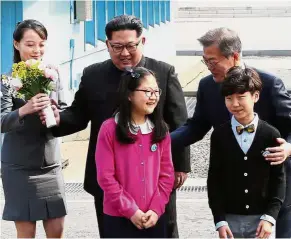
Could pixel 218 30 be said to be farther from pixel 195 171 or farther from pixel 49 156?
pixel 195 171

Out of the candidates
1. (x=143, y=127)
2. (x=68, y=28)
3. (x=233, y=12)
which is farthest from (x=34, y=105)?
(x=233, y=12)

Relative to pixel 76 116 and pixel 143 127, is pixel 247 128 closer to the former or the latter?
pixel 143 127

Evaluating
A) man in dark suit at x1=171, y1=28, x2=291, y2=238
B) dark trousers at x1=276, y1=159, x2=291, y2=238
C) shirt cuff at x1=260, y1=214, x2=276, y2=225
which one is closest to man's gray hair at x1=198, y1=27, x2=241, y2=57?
man in dark suit at x1=171, y1=28, x2=291, y2=238

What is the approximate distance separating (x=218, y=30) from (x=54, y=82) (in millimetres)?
1143

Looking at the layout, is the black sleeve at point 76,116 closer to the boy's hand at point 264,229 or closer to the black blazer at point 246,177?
the black blazer at point 246,177

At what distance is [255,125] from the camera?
4504 millimetres

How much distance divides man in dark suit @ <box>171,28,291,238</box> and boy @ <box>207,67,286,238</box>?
88 mm

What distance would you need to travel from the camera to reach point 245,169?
176 inches

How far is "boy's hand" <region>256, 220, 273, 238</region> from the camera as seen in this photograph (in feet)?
14.5

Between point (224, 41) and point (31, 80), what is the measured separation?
47.8 inches

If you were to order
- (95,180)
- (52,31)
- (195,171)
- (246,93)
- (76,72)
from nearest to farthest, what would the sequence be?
1. (246,93)
2. (95,180)
3. (195,171)
4. (52,31)
5. (76,72)

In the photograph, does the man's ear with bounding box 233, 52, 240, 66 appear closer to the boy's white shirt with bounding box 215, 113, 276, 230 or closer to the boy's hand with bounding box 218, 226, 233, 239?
the boy's white shirt with bounding box 215, 113, 276, 230

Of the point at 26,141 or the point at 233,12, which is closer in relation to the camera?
the point at 26,141

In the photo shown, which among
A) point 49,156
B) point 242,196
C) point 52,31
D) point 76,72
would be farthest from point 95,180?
point 76,72
